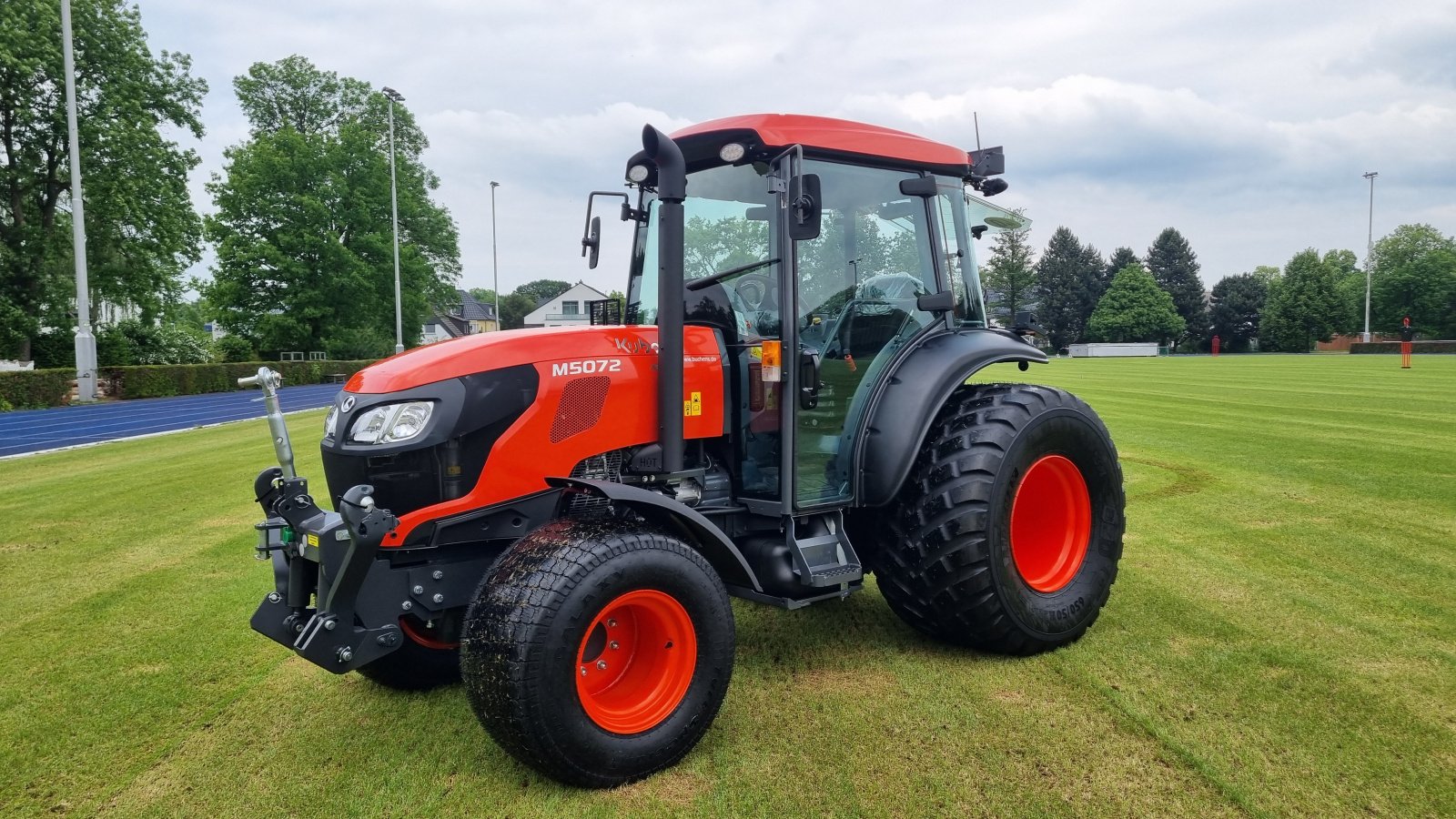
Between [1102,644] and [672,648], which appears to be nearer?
[672,648]

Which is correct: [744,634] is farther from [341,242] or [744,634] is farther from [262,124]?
[262,124]

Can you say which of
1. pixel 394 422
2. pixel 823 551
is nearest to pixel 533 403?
pixel 394 422

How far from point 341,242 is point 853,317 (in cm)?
3766

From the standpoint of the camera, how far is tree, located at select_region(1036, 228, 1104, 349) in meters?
76.1

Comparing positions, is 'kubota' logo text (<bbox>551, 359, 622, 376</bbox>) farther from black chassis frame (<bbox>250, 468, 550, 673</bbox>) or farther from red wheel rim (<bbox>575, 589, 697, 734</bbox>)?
red wheel rim (<bbox>575, 589, 697, 734</bbox>)

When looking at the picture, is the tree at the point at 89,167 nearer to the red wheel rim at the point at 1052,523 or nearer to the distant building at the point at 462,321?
the distant building at the point at 462,321

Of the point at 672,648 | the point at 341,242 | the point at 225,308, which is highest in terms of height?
the point at 341,242

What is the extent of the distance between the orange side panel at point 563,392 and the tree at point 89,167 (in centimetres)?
2906

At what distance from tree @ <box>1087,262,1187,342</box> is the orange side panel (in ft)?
247

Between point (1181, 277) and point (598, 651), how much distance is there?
281 ft

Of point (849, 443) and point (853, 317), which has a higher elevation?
point (853, 317)

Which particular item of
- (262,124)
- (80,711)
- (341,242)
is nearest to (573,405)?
(80,711)

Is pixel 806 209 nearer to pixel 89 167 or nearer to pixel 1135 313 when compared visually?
pixel 89 167

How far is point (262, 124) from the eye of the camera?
4012 cm
